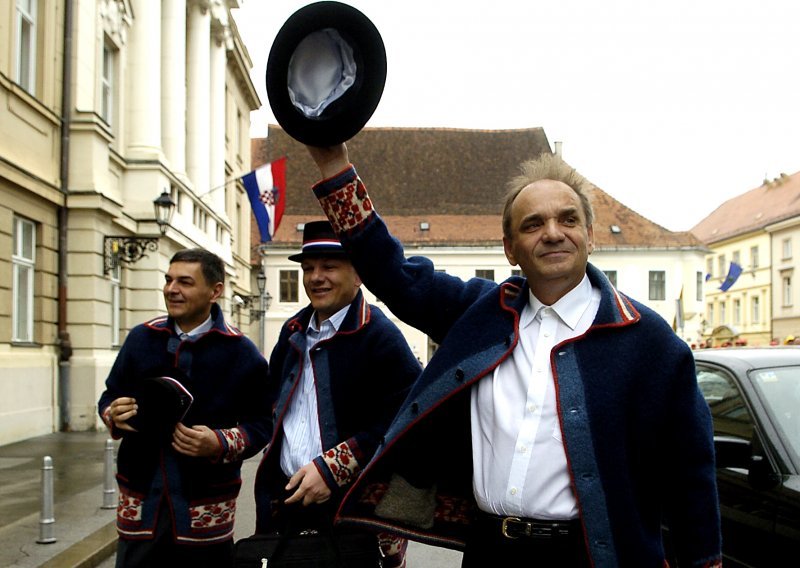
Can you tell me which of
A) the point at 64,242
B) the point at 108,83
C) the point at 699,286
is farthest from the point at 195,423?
A: the point at 699,286

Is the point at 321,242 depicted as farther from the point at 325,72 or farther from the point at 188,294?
the point at 325,72

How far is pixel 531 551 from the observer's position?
7.47ft

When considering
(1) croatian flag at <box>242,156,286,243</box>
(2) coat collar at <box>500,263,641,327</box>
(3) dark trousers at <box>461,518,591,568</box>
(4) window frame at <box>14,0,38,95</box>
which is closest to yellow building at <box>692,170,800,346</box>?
(1) croatian flag at <box>242,156,286,243</box>

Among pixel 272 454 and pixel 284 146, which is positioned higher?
pixel 284 146

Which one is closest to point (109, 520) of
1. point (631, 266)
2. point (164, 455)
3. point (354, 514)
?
point (164, 455)

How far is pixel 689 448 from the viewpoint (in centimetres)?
229

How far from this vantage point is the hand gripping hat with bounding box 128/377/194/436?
140 inches

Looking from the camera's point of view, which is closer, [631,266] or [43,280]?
[43,280]

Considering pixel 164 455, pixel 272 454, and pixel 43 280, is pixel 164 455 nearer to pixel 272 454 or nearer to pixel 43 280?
pixel 272 454

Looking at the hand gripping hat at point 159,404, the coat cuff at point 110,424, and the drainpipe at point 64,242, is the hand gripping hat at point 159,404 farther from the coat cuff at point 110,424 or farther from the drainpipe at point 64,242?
the drainpipe at point 64,242

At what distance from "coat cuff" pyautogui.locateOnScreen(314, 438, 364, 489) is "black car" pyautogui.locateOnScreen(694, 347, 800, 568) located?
1786 millimetres

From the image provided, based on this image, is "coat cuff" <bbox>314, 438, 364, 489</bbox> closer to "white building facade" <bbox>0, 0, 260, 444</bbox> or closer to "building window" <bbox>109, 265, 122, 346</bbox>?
"white building facade" <bbox>0, 0, 260, 444</bbox>

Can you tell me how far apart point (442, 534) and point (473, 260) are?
4622cm

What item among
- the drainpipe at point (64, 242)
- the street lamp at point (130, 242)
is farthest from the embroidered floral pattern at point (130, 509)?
the street lamp at point (130, 242)
